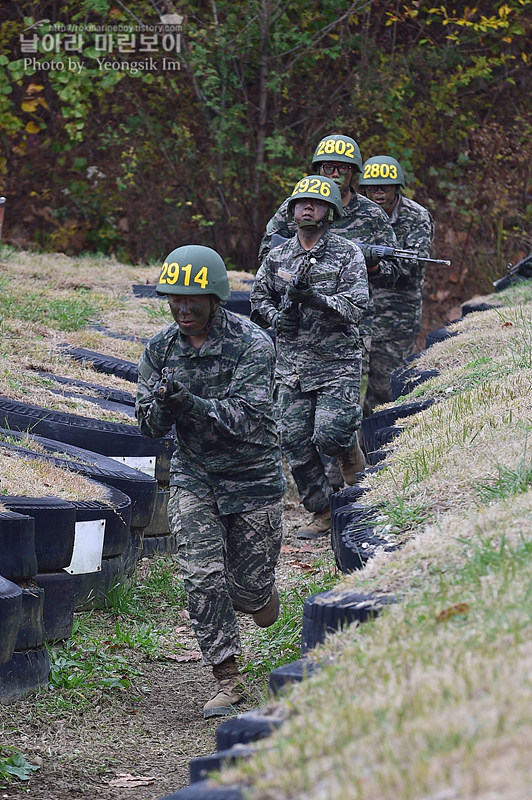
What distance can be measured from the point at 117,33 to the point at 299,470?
11.3m

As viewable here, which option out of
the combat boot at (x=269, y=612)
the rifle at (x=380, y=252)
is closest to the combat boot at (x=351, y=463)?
the rifle at (x=380, y=252)

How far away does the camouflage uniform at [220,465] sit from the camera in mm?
5641

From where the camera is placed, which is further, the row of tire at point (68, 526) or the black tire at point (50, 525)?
the black tire at point (50, 525)

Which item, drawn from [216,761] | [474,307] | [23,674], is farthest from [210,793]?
[474,307]

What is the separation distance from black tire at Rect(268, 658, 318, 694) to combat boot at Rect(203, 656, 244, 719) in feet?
7.27

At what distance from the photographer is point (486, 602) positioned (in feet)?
10.8

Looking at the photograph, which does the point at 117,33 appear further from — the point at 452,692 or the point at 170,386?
the point at 452,692

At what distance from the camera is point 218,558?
5.66 metres

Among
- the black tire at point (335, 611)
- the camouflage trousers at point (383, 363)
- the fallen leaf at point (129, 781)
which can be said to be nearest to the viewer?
the black tire at point (335, 611)

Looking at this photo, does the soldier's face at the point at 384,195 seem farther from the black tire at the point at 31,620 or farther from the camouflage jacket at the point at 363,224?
the black tire at the point at 31,620

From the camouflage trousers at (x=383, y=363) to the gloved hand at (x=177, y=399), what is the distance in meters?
5.60

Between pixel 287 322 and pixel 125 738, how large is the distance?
3466 millimetres

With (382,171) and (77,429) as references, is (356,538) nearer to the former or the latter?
(77,429)

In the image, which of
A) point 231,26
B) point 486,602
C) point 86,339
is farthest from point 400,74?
point 486,602
